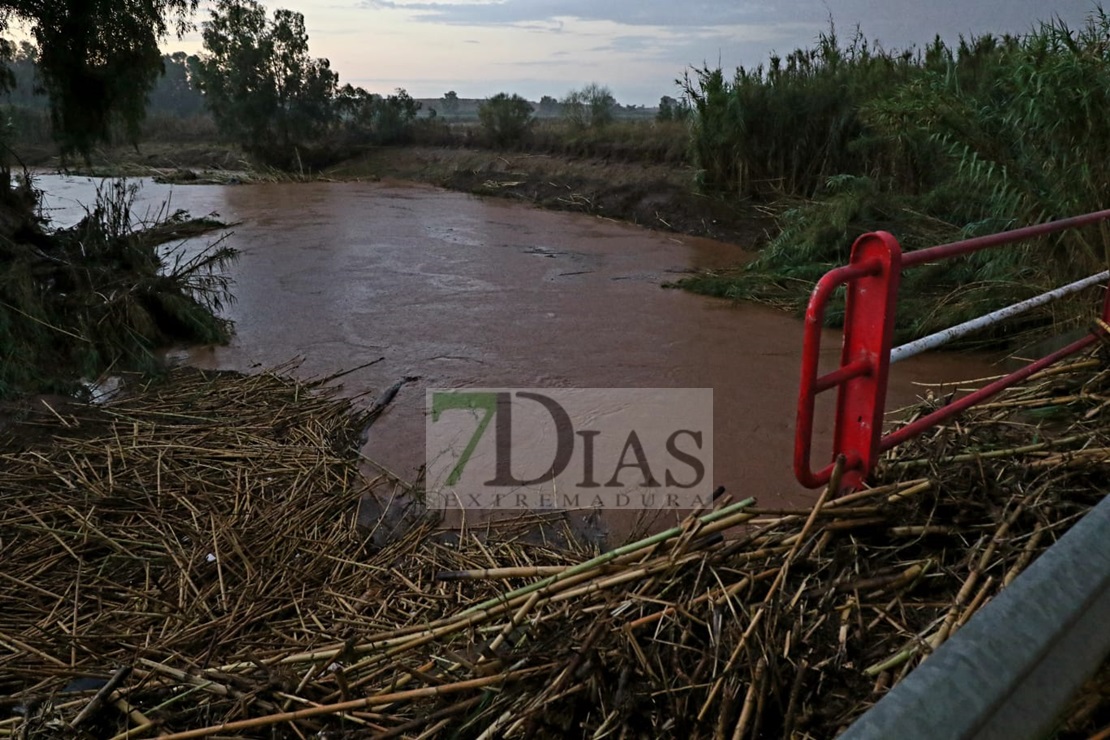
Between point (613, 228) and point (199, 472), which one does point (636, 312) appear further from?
point (613, 228)

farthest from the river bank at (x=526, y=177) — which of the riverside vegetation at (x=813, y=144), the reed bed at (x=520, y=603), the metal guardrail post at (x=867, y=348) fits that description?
the metal guardrail post at (x=867, y=348)

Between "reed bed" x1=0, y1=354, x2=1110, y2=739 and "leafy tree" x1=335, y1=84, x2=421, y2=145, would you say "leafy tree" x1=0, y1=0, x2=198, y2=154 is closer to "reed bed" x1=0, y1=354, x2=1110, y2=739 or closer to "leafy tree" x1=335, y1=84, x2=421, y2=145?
"reed bed" x1=0, y1=354, x2=1110, y2=739

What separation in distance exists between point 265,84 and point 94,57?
15960mm

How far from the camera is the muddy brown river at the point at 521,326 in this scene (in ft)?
15.2

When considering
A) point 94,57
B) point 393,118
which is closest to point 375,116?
point 393,118

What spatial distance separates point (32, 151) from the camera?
74.6ft

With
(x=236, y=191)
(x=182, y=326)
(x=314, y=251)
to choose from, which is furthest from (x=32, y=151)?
(x=182, y=326)

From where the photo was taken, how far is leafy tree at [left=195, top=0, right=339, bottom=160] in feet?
69.2

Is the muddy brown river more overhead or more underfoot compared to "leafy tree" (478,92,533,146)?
more underfoot

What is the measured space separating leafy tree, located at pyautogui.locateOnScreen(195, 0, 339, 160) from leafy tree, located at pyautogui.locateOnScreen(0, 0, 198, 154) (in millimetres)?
14921

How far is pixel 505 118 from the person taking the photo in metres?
20.1

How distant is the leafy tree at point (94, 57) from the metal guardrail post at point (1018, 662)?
24.5ft

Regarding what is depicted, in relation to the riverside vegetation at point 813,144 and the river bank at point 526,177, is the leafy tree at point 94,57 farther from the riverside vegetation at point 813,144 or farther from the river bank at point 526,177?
the riverside vegetation at point 813,144

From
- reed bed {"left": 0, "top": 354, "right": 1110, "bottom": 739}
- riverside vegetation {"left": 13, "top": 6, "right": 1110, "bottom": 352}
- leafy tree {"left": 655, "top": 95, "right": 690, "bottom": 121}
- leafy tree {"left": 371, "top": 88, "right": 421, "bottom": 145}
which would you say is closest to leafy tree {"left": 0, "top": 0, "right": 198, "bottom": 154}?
riverside vegetation {"left": 13, "top": 6, "right": 1110, "bottom": 352}
